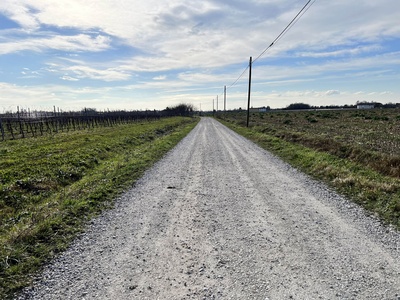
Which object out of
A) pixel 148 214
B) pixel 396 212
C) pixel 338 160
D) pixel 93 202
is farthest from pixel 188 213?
pixel 338 160

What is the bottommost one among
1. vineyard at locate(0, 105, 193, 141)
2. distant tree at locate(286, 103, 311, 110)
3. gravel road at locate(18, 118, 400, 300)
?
gravel road at locate(18, 118, 400, 300)

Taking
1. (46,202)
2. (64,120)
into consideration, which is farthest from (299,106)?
(46,202)

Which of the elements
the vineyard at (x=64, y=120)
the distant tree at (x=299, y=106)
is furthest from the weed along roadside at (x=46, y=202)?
the distant tree at (x=299, y=106)

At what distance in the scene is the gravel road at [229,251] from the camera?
331 centimetres

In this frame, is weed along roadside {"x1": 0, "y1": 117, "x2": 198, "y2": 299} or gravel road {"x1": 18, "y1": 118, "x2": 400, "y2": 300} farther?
weed along roadside {"x1": 0, "y1": 117, "x2": 198, "y2": 299}

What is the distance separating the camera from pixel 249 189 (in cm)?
774

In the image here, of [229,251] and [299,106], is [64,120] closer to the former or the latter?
[229,251]

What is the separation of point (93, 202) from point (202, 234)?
315 cm

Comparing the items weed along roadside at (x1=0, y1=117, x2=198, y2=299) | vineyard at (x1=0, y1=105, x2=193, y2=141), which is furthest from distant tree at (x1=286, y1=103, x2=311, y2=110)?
weed along roadside at (x1=0, y1=117, x2=198, y2=299)

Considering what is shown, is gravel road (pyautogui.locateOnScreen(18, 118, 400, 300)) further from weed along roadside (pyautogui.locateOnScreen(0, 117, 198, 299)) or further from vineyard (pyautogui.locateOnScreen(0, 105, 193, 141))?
vineyard (pyautogui.locateOnScreen(0, 105, 193, 141))

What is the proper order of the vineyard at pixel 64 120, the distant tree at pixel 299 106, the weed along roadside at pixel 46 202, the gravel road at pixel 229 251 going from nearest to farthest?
1. the gravel road at pixel 229 251
2. the weed along roadside at pixel 46 202
3. the vineyard at pixel 64 120
4. the distant tree at pixel 299 106

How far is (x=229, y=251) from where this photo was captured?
4.24 m

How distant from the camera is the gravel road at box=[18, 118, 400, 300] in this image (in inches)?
130

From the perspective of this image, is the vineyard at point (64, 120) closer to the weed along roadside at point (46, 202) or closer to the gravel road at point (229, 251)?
the weed along roadside at point (46, 202)
